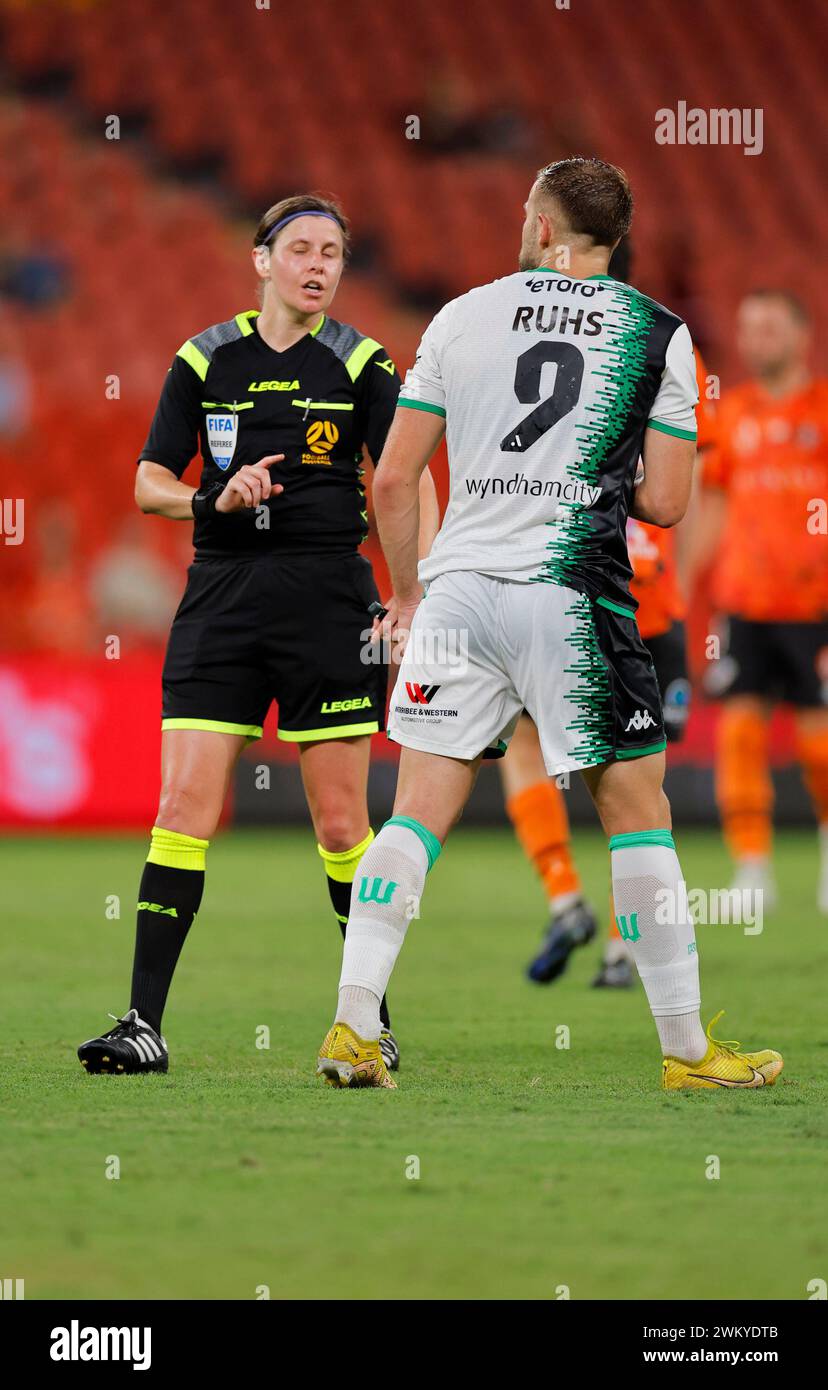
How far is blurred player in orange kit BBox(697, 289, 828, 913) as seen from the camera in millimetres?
8211

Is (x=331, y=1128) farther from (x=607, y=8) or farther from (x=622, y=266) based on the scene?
(x=607, y=8)

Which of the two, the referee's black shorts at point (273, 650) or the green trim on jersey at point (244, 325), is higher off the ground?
the green trim on jersey at point (244, 325)

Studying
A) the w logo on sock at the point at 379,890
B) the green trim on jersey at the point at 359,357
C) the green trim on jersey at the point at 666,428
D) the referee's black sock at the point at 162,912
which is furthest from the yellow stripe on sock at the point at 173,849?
the green trim on jersey at the point at 666,428

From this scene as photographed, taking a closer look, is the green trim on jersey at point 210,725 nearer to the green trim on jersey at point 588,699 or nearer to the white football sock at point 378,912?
the white football sock at point 378,912

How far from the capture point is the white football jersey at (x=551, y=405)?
3.91 meters

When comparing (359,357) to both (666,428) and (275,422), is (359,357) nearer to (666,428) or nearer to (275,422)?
(275,422)

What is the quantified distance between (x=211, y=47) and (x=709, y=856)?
1058cm

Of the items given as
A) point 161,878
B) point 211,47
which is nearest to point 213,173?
point 211,47

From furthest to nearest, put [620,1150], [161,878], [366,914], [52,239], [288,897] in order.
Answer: [52,239]
[288,897]
[161,878]
[366,914]
[620,1150]

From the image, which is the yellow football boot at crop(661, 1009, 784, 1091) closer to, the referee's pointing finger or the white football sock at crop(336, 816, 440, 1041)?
the white football sock at crop(336, 816, 440, 1041)

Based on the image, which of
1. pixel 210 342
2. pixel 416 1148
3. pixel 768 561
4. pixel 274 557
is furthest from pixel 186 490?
pixel 768 561

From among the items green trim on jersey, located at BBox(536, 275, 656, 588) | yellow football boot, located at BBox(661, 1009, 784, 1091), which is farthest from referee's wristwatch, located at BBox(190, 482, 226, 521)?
yellow football boot, located at BBox(661, 1009, 784, 1091)

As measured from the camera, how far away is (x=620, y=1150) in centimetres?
344

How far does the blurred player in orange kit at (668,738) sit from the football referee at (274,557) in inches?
47.9
